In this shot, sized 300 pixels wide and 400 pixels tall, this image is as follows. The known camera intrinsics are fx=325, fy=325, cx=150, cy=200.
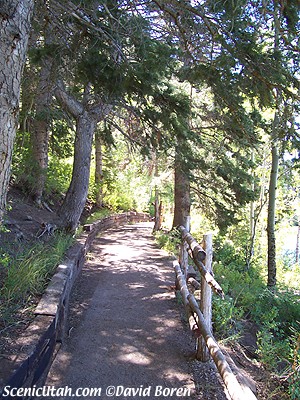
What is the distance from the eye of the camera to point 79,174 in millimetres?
8500

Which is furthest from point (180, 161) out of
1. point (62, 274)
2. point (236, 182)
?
point (62, 274)

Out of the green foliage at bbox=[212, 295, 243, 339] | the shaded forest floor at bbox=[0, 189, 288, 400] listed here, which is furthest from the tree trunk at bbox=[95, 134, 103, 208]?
the green foliage at bbox=[212, 295, 243, 339]

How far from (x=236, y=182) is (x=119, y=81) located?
532cm

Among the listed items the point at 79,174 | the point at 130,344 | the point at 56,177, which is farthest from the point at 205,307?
the point at 56,177

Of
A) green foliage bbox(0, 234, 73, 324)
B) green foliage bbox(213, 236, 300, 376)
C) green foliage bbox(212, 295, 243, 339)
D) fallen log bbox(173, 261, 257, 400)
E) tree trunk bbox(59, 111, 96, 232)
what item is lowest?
green foliage bbox(213, 236, 300, 376)

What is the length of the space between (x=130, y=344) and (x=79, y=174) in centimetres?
536

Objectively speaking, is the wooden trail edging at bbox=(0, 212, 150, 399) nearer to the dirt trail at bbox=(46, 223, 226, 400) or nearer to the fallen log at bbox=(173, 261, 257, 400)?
the dirt trail at bbox=(46, 223, 226, 400)

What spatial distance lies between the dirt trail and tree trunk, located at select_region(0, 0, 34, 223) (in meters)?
2.01

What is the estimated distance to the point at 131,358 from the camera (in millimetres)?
3682

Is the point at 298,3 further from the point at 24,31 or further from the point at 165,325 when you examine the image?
the point at 165,325

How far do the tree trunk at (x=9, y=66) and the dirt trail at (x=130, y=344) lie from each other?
2.01m

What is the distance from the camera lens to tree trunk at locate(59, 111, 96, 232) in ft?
27.5

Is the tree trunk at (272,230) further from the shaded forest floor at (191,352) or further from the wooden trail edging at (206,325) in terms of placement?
the wooden trail edging at (206,325)

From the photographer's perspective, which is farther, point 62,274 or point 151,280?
point 151,280
